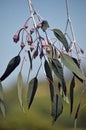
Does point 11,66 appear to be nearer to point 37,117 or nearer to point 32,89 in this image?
point 32,89

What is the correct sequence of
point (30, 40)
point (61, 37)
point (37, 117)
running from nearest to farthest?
point (30, 40) < point (61, 37) < point (37, 117)

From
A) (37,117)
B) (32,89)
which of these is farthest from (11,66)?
(37,117)

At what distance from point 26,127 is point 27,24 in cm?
1141

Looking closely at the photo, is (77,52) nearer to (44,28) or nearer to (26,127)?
(44,28)

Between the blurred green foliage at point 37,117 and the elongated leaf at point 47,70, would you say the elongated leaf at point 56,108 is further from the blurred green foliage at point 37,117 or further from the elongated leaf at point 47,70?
the blurred green foliage at point 37,117

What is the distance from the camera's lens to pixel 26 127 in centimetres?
1250

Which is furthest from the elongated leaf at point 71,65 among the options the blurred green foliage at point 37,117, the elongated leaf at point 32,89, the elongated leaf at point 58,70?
the blurred green foliage at point 37,117

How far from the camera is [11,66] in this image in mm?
1318

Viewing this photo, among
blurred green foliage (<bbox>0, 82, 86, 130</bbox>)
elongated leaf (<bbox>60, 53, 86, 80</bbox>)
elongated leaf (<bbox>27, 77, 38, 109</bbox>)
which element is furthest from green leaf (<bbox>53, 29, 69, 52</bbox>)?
blurred green foliage (<bbox>0, 82, 86, 130</bbox>)

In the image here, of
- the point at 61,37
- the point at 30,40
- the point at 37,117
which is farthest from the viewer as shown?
the point at 37,117

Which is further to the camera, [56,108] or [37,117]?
[37,117]

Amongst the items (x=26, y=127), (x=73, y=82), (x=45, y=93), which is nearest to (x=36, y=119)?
(x=26, y=127)

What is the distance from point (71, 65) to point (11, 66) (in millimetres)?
180

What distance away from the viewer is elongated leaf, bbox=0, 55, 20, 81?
1.31 m
